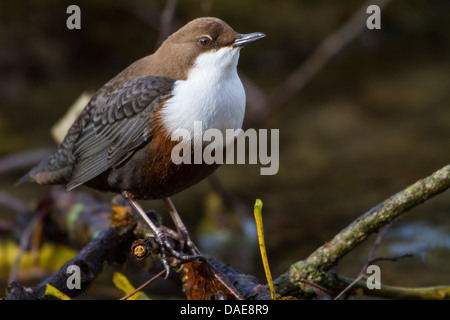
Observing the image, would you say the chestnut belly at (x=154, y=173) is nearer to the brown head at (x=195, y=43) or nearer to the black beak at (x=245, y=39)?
the brown head at (x=195, y=43)

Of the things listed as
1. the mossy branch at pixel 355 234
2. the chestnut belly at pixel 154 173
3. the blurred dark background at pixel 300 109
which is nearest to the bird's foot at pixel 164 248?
the chestnut belly at pixel 154 173

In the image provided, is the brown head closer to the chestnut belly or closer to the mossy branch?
the chestnut belly

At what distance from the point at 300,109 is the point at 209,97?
411 centimetres

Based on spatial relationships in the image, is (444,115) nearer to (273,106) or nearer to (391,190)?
(391,190)

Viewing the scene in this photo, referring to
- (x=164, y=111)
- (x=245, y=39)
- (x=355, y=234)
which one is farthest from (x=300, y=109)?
(x=355, y=234)

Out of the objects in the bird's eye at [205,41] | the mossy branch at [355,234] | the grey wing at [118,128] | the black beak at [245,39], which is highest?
the bird's eye at [205,41]

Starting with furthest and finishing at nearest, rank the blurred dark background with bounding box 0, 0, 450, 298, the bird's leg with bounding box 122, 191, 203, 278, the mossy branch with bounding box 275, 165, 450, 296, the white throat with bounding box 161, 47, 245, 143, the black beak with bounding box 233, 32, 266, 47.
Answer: the blurred dark background with bounding box 0, 0, 450, 298, the black beak with bounding box 233, 32, 266, 47, the white throat with bounding box 161, 47, 245, 143, the bird's leg with bounding box 122, 191, 203, 278, the mossy branch with bounding box 275, 165, 450, 296

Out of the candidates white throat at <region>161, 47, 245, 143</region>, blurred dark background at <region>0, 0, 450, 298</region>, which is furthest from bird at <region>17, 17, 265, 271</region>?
blurred dark background at <region>0, 0, 450, 298</region>

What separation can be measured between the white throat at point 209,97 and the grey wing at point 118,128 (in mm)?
87

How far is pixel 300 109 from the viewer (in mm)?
6707

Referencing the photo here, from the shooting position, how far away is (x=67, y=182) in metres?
3.21

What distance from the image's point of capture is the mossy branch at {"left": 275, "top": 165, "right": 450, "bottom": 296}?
225 cm

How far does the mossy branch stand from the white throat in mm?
654

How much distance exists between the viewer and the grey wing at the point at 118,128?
9.26ft
